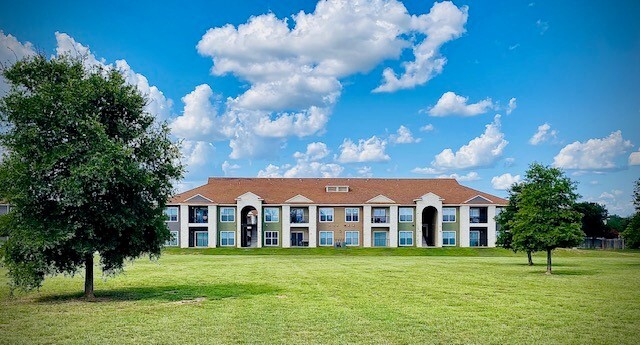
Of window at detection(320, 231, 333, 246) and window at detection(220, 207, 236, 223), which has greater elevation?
window at detection(220, 207, 236, 223)

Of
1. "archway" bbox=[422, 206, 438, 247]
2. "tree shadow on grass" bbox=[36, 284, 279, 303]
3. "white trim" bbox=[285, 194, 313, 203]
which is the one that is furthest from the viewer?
"archway" bbox=[422, 206, 438, 247]

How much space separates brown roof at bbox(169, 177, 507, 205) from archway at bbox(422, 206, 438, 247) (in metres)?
2.87

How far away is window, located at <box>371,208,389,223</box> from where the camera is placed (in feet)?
296

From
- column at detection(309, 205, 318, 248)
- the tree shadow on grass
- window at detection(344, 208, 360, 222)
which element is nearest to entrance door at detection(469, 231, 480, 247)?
window at detection(344, 208, 360, 222)

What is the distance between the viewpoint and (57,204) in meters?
24.8

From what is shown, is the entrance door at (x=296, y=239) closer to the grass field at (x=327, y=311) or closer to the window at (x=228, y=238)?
the window at (x=228, y=238)

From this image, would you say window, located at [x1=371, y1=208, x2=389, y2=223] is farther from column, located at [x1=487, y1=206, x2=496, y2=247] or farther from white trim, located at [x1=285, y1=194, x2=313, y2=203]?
column, located at [x1=487, y1=206, x2=496, y2=247]

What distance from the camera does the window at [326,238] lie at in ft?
295

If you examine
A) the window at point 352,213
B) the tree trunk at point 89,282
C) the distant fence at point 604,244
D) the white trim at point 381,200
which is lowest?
the distant fence at point 604,244

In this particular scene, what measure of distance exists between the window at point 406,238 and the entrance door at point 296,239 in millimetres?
14363

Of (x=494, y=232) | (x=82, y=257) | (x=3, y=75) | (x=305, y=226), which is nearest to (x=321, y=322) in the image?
(x=82, y=257)

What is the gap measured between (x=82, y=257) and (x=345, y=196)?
67855 millimetres

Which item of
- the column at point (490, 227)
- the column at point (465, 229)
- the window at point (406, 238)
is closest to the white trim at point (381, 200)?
the window at point (406, 238)

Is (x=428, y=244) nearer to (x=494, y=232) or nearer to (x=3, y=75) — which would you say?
(x=494, y=232)
